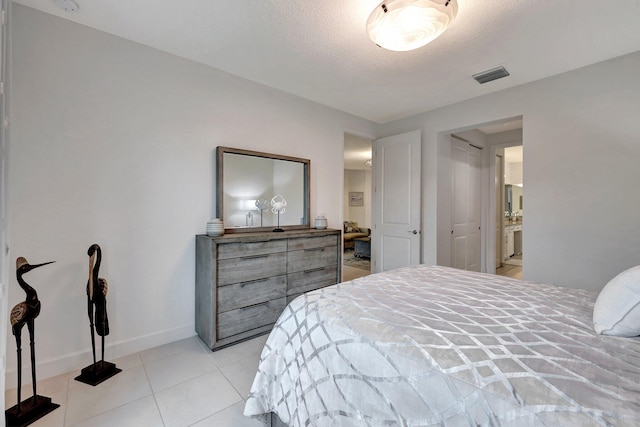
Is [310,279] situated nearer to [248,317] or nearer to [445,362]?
[248,317]

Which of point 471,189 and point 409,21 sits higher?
point 409,21

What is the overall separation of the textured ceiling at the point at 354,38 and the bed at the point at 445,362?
184 centimetres

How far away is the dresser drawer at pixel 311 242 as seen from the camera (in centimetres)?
268

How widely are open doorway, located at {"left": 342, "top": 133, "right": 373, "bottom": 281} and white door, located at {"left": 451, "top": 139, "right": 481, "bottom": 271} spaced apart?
5.47 ft

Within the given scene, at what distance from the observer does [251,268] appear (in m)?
2.38

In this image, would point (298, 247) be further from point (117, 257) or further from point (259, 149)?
point (117, 257)

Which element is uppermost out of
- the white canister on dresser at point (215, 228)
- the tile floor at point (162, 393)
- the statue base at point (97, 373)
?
the white canister on dresser at point (215, 228)

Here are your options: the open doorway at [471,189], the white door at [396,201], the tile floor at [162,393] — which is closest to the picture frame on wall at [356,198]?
the open doorway at [471,189]

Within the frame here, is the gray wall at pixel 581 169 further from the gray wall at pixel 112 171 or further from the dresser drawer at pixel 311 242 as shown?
the gray wall at pixel 112 171

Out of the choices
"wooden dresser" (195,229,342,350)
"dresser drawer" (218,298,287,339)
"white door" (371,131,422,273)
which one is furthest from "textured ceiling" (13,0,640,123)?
"dresser drawer" (218,298,287,339)

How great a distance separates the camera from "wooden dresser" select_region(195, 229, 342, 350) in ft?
7.25

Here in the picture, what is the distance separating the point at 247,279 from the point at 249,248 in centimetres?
27

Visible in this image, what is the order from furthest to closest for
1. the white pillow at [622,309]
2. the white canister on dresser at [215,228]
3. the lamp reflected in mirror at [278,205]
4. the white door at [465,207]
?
the white door at [465,207]
the lamp reflected in mirror at [278,205]
the white canister on dresser at [215,228]
the white pillow at [622,309]

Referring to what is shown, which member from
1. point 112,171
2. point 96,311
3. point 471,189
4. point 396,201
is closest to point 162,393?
point 96,311
